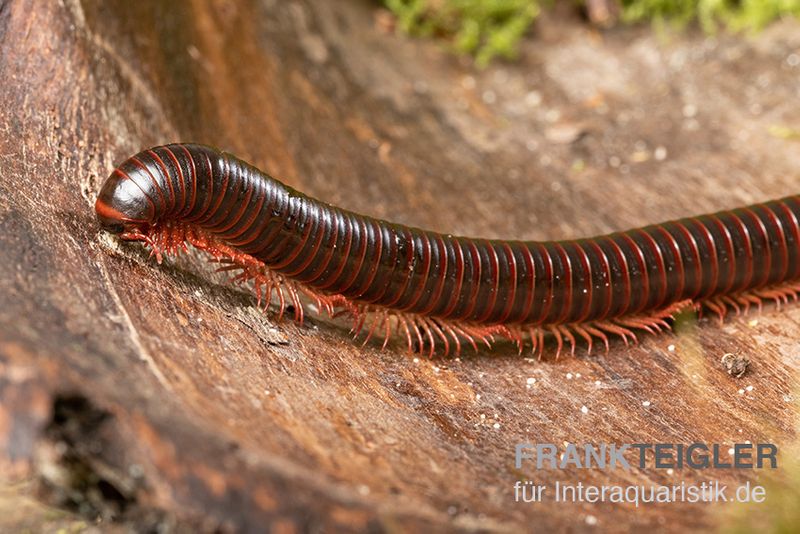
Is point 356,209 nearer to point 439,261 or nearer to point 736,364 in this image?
point 439,261

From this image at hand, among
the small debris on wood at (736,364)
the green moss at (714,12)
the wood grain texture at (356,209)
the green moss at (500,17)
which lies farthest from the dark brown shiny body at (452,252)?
the green moss at (500,17)

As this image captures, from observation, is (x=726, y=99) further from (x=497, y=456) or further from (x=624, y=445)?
(x=497, y=456)

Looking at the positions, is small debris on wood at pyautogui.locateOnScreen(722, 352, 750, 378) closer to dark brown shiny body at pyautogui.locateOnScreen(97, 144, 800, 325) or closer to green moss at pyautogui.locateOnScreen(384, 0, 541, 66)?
dark brown shiny body at pyautogui.locateOnScreen(97, 144, 800, 325)

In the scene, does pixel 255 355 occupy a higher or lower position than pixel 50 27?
lower

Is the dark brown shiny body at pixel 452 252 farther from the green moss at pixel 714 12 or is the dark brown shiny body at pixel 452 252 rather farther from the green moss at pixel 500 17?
the green moss at pixel 500 17

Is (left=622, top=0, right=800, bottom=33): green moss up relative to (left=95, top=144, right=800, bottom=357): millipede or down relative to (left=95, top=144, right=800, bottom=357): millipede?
up

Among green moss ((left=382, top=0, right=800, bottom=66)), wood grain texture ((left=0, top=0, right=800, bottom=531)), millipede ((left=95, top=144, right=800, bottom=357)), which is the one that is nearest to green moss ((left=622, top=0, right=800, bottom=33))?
green moss ((left=382, top=0, right=800, bottom=66))

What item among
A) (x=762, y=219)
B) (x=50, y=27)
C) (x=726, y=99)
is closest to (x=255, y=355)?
A: (x=50, y=27)
